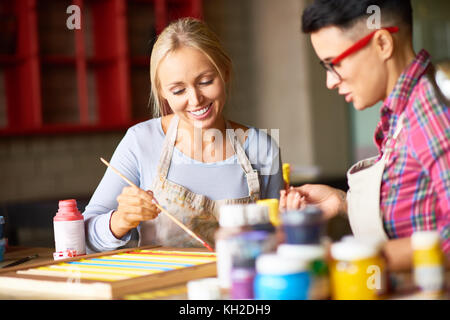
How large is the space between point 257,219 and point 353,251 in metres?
0.27

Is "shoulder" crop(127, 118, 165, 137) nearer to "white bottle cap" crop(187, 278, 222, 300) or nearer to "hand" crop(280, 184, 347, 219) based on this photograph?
"hand" crop(280, 184, 347, 219)

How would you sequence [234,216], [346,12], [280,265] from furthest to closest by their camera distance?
[346,12] < [234,216] < [280,265]

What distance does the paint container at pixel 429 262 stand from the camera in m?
1.09

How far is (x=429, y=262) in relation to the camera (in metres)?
1.09

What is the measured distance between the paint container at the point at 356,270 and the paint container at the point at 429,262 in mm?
62

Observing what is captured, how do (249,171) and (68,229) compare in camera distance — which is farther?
(249,171)

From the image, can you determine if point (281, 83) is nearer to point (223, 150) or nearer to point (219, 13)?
point (219, 13)

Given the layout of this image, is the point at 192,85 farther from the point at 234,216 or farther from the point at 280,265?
the point at 280,265

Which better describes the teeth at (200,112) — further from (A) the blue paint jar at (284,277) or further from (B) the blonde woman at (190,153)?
(A) the blue paint jar at (284,277)

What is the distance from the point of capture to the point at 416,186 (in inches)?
57.6

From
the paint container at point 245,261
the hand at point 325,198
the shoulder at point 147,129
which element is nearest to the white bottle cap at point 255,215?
the paint container at point 245,261

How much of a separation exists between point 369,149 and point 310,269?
4.65m

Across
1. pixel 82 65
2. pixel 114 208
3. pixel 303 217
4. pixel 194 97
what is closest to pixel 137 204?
pixel 114 208

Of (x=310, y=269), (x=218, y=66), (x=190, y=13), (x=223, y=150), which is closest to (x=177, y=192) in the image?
(x=223, y=150)
